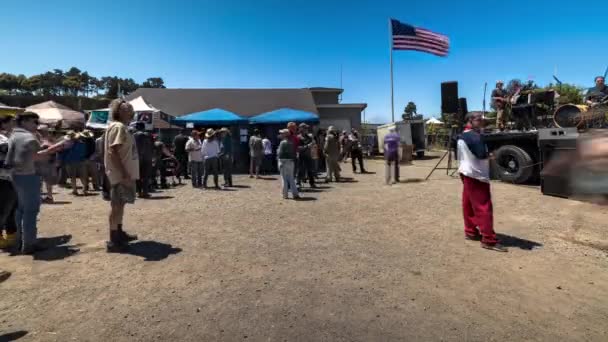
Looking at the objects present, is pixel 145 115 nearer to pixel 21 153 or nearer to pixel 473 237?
pixel 21 153

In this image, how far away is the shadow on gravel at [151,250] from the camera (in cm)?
487

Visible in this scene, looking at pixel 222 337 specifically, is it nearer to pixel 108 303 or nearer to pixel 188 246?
pixel 108 303

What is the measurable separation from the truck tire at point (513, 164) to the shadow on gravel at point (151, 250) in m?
9.52

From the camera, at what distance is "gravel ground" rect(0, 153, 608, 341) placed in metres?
3.10

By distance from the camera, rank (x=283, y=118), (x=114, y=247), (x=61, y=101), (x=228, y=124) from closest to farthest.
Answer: (x=114, y=247), (x=283, y=118), (x=228, y=124), (x=61, y=101)

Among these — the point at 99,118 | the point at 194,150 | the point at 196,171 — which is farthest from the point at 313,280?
the point at 99,118

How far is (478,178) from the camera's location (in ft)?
17.1

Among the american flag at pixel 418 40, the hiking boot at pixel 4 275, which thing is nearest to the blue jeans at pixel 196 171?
the hiking boot at pixel 4 275

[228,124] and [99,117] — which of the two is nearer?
[99,117]

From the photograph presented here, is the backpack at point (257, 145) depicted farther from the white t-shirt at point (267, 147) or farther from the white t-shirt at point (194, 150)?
the white t-shirt at point (194, 150)

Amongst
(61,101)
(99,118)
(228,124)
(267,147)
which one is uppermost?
(61,101)

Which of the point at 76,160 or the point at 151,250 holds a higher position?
the point at 76,160

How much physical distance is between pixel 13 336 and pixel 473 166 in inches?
207

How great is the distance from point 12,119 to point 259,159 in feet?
29.7
